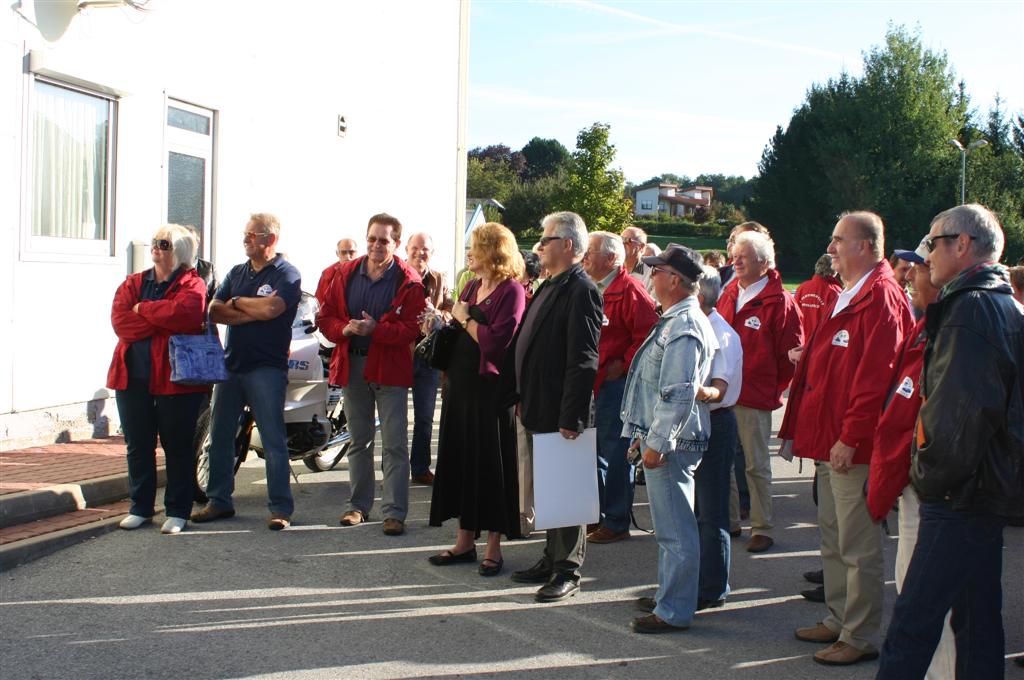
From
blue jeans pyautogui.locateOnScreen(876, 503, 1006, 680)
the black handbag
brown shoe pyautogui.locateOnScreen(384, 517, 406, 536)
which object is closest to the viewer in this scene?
blue jeans pyautogui.locateOnScreen(876, 503, 1006, 680)

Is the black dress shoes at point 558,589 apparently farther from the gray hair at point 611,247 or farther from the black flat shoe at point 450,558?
the gray hair at point 611,247

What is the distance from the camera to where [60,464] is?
796 cm

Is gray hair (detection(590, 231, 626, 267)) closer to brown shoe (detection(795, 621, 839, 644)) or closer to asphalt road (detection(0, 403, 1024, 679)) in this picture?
asphalt road (detection(0, 403, 1024, 679))

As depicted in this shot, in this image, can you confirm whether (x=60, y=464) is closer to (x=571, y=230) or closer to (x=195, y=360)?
(x=195, y=360)

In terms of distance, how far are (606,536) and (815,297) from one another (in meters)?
2.89

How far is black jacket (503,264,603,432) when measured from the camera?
5594 millimetres

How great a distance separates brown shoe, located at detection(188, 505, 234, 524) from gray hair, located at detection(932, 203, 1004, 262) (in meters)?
5.32

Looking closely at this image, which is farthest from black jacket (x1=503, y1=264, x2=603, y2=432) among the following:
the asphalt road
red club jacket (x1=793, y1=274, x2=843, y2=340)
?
red club jacket (x1=793, y1=274, x2=843, y2=340)

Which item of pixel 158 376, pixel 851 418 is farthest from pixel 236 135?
pixel 851 418

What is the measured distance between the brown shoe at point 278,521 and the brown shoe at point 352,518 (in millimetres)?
375

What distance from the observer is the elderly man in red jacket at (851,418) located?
461 cm

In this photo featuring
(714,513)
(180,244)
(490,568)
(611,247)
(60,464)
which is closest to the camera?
(714,513)

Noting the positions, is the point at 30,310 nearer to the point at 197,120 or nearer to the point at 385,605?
the point at 197,120

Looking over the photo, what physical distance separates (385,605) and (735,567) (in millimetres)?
2282
